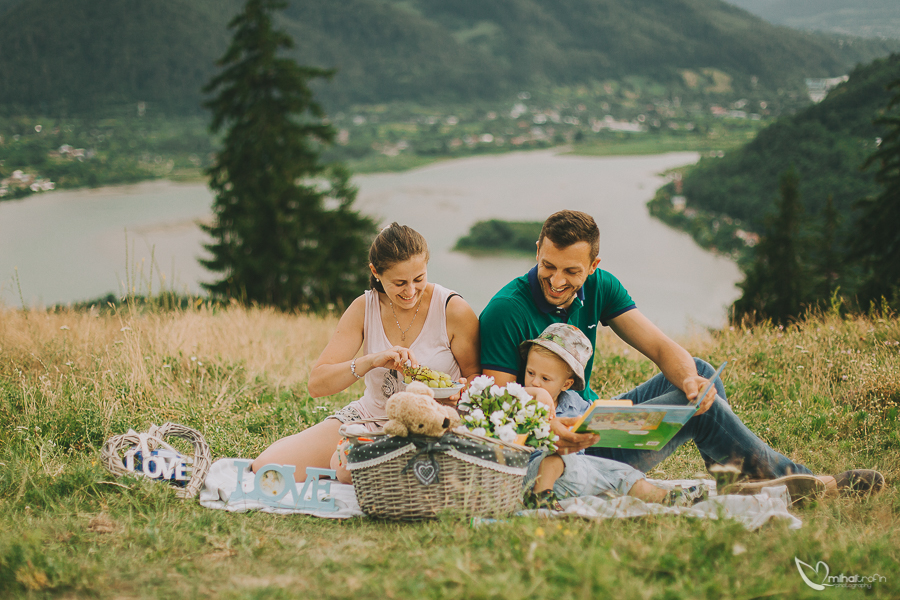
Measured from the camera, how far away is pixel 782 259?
22266 millimetres

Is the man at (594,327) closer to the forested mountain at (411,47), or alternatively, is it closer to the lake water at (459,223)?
the lake water at (459,223)

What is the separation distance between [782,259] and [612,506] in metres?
23.2

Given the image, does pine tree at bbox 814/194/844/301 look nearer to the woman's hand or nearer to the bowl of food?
the bowl of food

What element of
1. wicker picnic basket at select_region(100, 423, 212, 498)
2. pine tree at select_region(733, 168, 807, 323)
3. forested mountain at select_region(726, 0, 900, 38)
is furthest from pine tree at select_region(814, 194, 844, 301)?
wicker picnic basket at select_region(100, 423, 212, 498)

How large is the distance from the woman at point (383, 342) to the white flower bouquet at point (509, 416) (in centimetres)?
44

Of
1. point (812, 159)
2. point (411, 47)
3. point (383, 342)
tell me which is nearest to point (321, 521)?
point (383, 342)

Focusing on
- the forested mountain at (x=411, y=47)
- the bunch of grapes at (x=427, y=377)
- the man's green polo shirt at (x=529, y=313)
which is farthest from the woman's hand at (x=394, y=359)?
the forested mountain at (x=411, y=47)

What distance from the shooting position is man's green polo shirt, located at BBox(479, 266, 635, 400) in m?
3.01

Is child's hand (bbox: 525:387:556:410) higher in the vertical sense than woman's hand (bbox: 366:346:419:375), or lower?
lower

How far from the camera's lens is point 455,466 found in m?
2.57

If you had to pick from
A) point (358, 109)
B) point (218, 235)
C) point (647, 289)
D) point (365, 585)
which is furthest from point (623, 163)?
point (365, 585)

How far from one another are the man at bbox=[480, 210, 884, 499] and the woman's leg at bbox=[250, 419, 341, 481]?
3.47ft

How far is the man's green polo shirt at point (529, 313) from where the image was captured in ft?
9.89

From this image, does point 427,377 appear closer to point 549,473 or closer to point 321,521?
point 549,473
